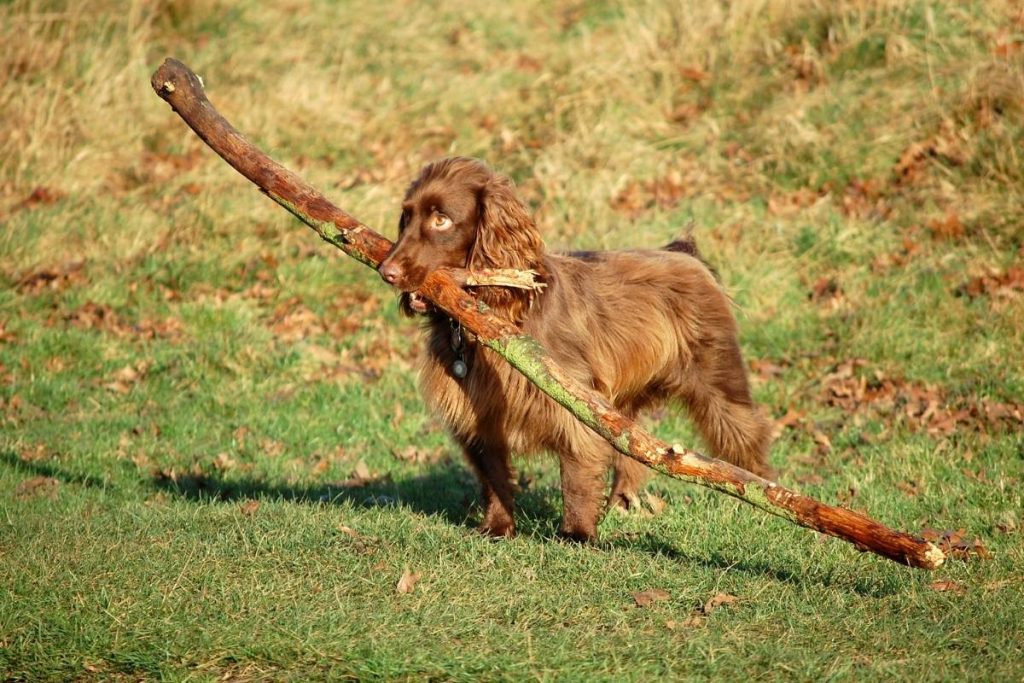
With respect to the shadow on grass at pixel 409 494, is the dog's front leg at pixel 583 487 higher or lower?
higher

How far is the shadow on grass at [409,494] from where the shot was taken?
6.40 meters

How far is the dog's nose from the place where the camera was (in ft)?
18.2

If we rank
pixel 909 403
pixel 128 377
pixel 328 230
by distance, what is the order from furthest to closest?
pixel 128 377
pixel 909 403
pixel 328 230

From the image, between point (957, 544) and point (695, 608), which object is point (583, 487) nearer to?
point (695, 608)

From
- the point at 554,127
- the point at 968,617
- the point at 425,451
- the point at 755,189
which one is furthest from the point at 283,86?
the point at 968,617

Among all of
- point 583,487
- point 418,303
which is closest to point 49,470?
point 418,303

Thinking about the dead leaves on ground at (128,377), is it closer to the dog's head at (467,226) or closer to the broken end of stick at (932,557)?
the dog's head at (467,226)

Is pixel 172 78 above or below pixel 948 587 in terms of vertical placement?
above

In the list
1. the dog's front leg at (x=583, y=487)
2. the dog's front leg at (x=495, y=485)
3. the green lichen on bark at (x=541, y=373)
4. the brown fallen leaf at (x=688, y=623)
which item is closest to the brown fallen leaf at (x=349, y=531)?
the dog's front leg at (x=495, y=485)

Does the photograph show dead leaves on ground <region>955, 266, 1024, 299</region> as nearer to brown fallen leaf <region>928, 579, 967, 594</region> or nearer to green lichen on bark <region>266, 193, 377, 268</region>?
brown fallen leaf <region>928, 579, 967, 594</region>

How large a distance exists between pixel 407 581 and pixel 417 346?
17.1 ft

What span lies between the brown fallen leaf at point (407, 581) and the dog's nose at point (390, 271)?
53.2 inches

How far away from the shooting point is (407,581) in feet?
17.5

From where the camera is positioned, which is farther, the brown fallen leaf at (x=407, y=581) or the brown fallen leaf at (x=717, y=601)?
the brown fallen leaf at (x=407, y=581)
